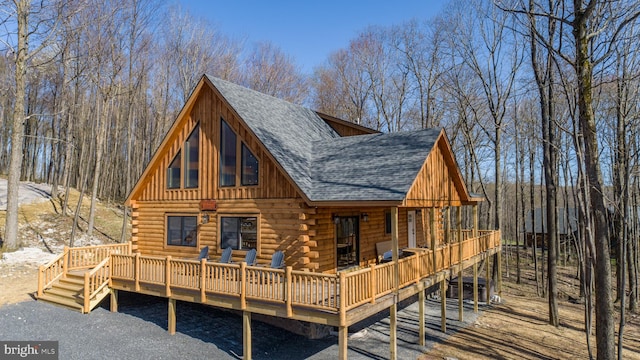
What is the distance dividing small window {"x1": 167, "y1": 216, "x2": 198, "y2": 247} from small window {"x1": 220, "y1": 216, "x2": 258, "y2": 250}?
1375 mm

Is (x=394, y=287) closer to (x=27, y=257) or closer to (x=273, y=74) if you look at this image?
(x=27, y=257)

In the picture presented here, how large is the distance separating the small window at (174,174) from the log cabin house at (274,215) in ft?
0.16

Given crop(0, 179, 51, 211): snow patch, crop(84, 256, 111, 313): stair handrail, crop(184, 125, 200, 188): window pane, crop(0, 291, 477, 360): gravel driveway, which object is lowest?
crop(0, 291, 477, 360): gravel driveway

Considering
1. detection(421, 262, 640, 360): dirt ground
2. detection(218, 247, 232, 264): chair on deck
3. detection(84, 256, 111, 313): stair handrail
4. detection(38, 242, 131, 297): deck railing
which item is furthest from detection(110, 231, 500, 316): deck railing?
detection(421, 262, 640, 360): dirt ground

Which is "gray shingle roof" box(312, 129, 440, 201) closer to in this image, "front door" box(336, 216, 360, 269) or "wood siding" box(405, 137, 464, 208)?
"wood siding" box(405, 137, 464, 208)

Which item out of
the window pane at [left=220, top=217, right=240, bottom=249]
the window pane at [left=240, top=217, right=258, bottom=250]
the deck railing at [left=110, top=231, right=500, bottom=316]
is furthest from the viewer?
the window pane at [left=220, top=217, right=240, bottom=249]

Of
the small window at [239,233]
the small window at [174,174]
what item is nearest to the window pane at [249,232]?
the small window at [239,233]

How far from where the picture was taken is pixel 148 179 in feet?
50.9

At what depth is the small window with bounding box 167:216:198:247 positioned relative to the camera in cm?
1430

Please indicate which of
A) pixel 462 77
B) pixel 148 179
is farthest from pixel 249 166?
pixel 462 77

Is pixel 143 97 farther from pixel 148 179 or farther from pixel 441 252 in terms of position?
pixel 441 252

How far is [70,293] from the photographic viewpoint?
1294 cm

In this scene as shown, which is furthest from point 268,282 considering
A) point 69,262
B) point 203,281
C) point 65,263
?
point 69,262

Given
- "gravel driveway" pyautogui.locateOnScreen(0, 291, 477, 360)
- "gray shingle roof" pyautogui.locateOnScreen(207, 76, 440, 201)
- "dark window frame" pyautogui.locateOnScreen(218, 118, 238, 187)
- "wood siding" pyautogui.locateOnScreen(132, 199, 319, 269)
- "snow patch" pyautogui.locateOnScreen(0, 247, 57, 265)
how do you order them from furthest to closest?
"snow patch" pyautogui.locateOnScreen(0, 247, 57, 265) → "dark window frame" pyautogui.locateOnScreen(218, 118, 238, 187) → "wood siding" pyautogui.locateOnScreen(132, 199, 319, 269) → "gray shingle roof" pyautogui.locateOnScreen(207, 76, 440, 201) → "gravel driveway" pyautogui.locateOnScreen(0, 291, 477, 360)
